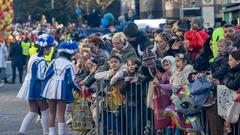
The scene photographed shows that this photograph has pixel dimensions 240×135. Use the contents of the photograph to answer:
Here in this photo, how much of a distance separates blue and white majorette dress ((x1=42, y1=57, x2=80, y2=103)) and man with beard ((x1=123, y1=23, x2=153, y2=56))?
5.58 feet

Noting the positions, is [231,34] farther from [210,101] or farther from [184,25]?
[184,25]

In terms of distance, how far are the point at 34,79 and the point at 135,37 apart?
2157 millimetres

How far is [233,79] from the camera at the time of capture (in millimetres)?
9844

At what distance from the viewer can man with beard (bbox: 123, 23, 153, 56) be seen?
1492 cm

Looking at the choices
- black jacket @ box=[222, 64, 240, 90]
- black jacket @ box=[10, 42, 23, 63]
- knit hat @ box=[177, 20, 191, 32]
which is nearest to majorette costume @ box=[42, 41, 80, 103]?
black jacket @ box=[222, 64, 240, 90]

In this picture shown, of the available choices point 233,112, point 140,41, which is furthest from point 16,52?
point 233,112

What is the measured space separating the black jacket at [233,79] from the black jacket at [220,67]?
10 centimetres

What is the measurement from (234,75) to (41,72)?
4.97 metres

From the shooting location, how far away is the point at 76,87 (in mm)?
13539

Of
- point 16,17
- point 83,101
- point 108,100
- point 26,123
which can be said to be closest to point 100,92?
point 108,100

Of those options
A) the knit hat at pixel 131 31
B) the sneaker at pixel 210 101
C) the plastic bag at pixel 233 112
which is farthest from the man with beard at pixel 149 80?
the knit hat at pixel 131 31

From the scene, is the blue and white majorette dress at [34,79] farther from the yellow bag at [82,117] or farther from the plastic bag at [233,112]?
the plastic bag at [233,112]

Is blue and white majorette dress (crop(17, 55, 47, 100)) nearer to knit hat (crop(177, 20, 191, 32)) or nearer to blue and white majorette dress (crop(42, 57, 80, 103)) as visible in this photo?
blue and white majorette dress (crop(42, 57, 80, 103))

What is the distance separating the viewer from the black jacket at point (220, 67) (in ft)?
33.4
